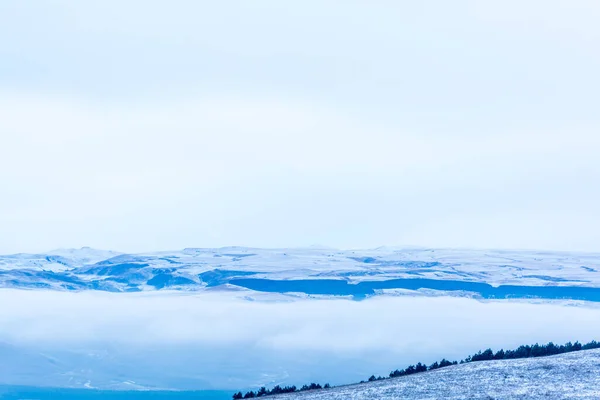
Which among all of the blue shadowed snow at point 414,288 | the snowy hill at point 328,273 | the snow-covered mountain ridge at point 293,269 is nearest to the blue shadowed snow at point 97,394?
the blue shadowed snow at point 414,288

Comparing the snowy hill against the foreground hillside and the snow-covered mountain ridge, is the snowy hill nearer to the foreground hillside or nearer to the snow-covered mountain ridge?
the snow-covered mountain ridge

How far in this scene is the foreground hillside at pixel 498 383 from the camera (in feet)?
77.7

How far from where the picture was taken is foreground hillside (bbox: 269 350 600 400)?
77.7ft

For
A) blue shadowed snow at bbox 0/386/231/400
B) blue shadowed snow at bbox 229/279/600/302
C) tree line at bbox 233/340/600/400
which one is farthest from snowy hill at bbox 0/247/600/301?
tree line at bbox 233/340/600/400

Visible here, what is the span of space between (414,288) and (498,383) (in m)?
109

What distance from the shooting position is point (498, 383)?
2506cm

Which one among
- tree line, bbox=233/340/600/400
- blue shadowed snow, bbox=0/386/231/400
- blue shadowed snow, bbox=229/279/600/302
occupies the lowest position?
blue shadowed snow, bbox=0/386/231/400

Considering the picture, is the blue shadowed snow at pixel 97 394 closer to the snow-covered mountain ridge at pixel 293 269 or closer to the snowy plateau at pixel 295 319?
the snowy plateau at pixel 295 319

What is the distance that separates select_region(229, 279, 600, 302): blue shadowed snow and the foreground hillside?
9483 centimetres

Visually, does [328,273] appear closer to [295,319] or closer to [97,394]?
[295,319]

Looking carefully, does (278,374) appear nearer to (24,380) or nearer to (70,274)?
(24,380)

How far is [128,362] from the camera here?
79.2m


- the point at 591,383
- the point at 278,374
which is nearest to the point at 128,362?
the point at 278,374

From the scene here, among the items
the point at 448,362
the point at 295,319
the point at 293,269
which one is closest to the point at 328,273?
the point at 293,269
